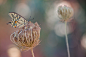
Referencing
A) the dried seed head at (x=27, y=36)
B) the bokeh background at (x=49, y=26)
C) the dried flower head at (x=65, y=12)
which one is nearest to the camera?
the dried seed head at (x=27, y=36)

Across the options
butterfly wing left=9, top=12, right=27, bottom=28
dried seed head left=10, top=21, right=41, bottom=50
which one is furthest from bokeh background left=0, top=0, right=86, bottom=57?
dried seed head left=10, top=21, right=41, bottom=50

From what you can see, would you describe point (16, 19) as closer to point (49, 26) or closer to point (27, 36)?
point (27, 36)

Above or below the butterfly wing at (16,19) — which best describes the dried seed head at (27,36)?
below

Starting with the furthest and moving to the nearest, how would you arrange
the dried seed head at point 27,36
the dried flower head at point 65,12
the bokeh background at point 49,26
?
1. the bokeh background at point 49,26
2. the dried flower head at point 65,12
3. the dried seed head at point 27,36

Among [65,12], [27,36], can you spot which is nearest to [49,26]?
[65,12]

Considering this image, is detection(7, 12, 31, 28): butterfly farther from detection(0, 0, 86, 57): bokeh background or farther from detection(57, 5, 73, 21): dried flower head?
detection(0, 0, 86, 57): bokeh background

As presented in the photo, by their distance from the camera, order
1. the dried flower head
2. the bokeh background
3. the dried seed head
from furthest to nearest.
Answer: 1. the bokeh background
2. the dried flower head
3. the dried seed head

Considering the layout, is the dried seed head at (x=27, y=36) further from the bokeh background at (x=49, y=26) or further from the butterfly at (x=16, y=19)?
the bokeh background at (x=49, y=26)

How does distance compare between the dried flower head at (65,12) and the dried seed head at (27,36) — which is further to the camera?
the dried flower head at (65,12)

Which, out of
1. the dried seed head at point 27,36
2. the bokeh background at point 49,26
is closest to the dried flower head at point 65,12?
the dried seed head at point 27,36
